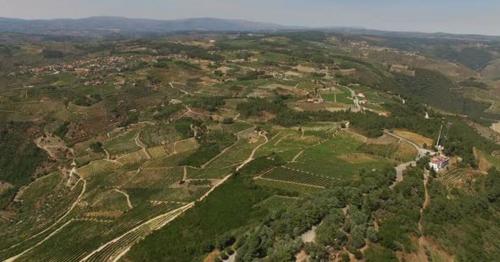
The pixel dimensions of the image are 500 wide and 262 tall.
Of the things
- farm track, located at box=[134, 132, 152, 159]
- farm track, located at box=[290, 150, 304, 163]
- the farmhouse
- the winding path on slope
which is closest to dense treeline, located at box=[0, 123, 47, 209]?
farm track, located at box=[134, 132, 152, 159]

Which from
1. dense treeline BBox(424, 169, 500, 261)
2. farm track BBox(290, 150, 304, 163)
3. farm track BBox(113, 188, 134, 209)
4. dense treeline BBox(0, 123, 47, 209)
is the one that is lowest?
dense treeline BBox(0, 123, 47, 209)

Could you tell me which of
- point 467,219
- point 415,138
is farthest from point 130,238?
point 415,138

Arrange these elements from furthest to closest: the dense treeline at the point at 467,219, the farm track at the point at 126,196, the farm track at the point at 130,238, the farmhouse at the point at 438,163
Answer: the farm track at the point at 126,196 < the farmhouse at the point at 438,163 < the farm track at the point at 130,238 < the dense treeline at the point at 467,219

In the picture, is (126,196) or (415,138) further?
(415,138)

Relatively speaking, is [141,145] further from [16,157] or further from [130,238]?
[130,238]

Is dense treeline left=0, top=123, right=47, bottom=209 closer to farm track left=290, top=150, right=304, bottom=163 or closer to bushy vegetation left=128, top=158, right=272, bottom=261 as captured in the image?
bushy vegetation left=128, top=158, right=272, bottom=261

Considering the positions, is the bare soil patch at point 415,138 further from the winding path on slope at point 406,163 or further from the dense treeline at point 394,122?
the dense treeline at point 394,122

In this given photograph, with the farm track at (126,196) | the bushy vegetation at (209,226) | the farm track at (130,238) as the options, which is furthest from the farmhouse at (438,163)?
the farm track at (126,196)

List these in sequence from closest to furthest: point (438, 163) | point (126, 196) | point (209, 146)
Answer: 1. point (438, 163)
2. point (126, 196)
3. point (209, 146)

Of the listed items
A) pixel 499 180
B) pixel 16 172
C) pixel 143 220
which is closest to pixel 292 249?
pixel 143 220
